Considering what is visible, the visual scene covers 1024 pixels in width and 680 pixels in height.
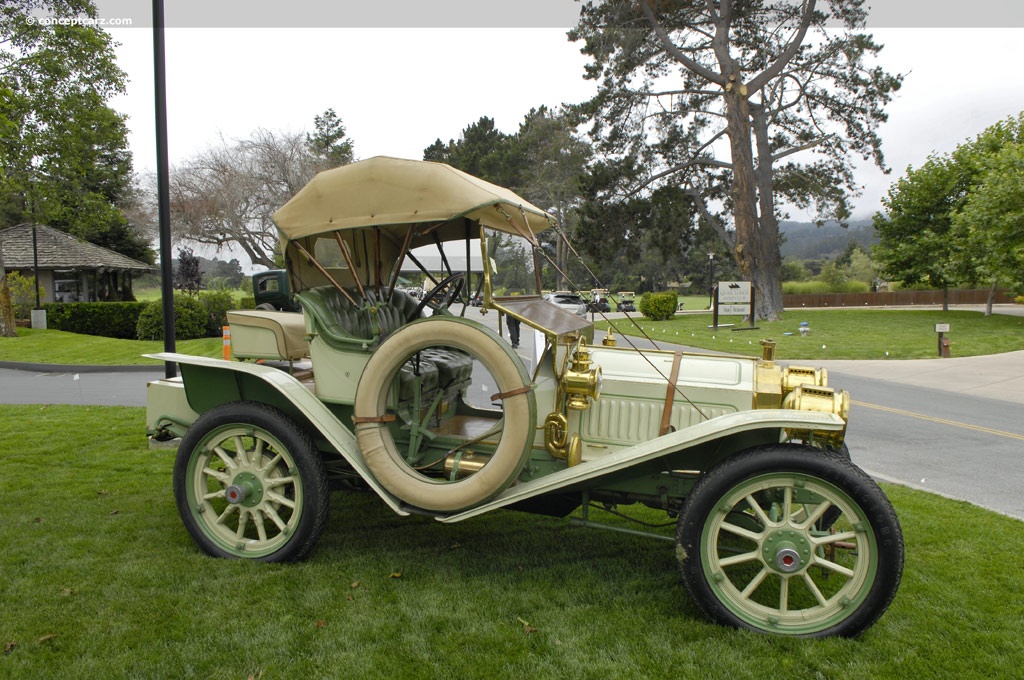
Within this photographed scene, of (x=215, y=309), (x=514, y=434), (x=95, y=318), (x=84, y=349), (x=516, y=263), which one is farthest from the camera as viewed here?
(x=95, y=318)

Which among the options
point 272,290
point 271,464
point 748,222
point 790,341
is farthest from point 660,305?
point 271,464

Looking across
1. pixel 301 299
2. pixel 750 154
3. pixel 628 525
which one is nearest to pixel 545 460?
pixel 628 525

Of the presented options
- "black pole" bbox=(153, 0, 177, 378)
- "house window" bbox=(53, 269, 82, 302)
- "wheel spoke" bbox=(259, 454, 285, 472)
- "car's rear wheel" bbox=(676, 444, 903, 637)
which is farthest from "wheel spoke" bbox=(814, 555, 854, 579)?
"house window" bbox=(53, 269, 82, 302)

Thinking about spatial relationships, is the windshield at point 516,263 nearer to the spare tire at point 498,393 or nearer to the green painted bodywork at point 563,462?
the spare tire at point 498,393

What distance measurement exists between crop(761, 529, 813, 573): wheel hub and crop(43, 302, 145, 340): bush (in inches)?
1004

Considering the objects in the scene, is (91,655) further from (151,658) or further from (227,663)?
(227,663)

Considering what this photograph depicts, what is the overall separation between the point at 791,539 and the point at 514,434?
57.7 inches

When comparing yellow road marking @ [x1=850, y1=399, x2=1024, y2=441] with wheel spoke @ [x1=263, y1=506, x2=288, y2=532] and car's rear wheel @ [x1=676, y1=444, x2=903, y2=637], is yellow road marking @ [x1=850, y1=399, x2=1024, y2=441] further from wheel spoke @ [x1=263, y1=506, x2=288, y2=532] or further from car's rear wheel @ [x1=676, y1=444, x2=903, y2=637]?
wheel spoke @ [x1=263, y1=506, x2=288, y2=532]

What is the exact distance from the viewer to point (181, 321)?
20.2m

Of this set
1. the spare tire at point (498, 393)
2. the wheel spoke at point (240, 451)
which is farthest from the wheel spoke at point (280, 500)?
the spare tire at point (498, 393)

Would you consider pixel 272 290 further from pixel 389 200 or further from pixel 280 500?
pixel 389 200

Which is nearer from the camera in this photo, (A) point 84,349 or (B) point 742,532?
(B) point 742,532

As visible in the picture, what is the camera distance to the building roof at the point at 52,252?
96.3 ft

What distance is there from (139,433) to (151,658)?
16.9 ft
